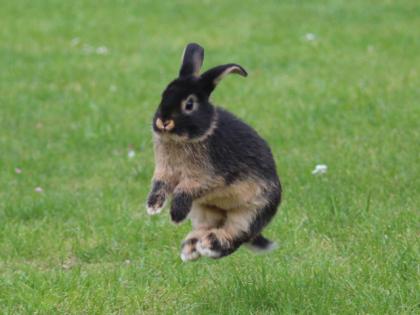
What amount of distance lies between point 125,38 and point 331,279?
8453 millimetres

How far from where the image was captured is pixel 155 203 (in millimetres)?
4305

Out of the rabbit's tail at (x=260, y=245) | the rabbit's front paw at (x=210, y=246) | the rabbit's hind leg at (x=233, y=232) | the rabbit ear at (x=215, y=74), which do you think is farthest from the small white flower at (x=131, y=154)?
the rabbit ear at (x=215, y=74)

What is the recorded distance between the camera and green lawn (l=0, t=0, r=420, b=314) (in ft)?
18.0

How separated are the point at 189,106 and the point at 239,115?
17.0ft

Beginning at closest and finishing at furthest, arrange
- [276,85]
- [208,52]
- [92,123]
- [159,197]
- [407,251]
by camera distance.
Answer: [159,197] → [407,251] → [92,123] → [276,85] → [208,52]

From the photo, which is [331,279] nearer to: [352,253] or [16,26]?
[352,253]

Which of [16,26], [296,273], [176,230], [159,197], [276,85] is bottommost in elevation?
[16,26]

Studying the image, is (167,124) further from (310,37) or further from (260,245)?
(310,37)

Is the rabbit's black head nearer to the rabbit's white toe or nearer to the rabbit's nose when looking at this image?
the rabbit's nose

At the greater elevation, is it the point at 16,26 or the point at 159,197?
the point at 159,197

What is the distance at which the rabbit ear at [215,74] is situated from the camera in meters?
4.24

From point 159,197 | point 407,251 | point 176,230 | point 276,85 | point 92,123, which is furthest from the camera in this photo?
point 276,85

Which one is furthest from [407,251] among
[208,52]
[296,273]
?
[208,52]

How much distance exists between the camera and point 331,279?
5.47 meters
